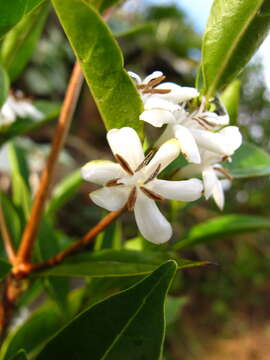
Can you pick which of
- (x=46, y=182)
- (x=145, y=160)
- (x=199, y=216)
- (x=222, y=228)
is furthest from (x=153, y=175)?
(x=199, y=216)

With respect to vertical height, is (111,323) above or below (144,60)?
above

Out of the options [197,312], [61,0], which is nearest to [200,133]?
[61,0]

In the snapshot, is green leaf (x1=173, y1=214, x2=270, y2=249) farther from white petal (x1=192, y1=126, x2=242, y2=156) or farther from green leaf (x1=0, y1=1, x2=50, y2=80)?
green leaf (x1=0, y1=1, x2=50, y2=80)

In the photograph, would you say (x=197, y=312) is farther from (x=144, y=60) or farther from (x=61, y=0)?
(x=61, y=0)

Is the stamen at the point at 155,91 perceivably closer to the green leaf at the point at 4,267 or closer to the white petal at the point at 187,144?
the white petal at the point at 187,144

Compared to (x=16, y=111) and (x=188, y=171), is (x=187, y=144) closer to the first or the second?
(x=188, y=171)

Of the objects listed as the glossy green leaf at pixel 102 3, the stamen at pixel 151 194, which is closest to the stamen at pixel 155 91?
the stamen at pixel 151 194

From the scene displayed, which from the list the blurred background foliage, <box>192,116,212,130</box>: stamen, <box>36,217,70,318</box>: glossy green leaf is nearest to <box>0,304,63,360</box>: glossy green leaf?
<box>36,217,70,318</box>: glossy green leaf
